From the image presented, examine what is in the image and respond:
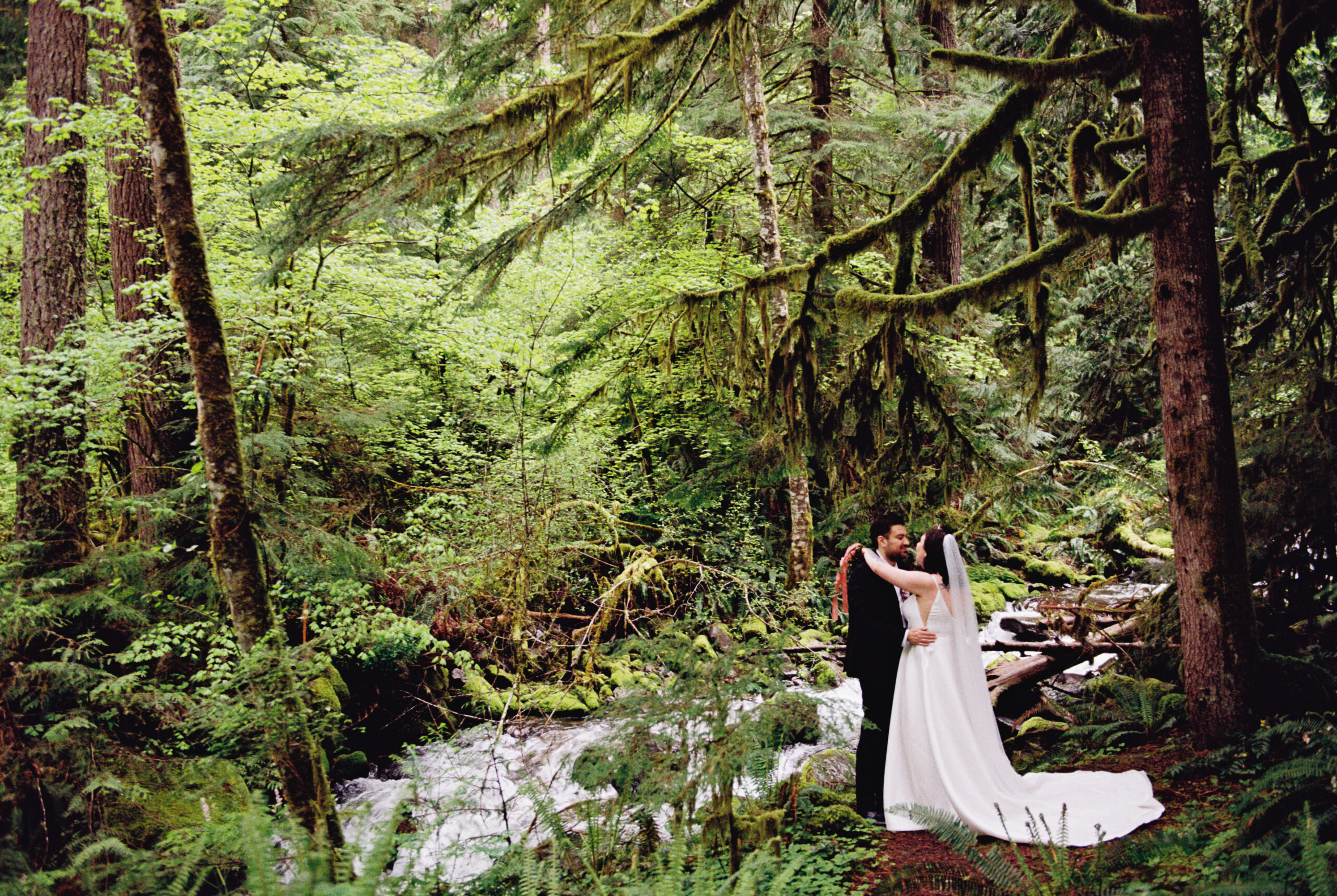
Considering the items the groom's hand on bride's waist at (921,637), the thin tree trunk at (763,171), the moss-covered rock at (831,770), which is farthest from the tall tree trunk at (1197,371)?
the thin tree trunk at (763,171)

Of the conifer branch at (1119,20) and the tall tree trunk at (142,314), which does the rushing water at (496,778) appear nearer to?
the tall tree trunk at (142,314)

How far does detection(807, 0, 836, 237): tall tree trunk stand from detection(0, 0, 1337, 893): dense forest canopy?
20 cm

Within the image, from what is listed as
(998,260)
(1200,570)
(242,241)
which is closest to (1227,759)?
(1200,570)

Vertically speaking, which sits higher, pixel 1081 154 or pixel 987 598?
pixel 1081 154

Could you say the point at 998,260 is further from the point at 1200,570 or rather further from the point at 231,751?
the point at 231,751

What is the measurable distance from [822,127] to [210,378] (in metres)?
9.91

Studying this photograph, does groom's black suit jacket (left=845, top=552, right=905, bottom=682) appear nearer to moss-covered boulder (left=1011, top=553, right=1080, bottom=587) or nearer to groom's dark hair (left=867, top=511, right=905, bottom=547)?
groom's dark hair (left=867, top=511, right=905, bottom=547)

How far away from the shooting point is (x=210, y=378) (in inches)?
200

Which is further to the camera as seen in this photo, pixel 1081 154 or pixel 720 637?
pixel 720 637

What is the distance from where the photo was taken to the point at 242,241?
32.0ft

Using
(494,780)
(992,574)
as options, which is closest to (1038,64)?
(494,780)

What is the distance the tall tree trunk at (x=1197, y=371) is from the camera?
450 centimetres

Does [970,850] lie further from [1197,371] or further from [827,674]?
[827,674]

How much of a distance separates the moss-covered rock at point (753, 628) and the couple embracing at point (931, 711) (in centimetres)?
530
